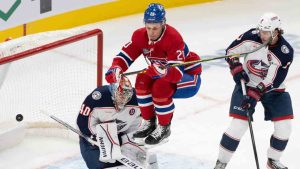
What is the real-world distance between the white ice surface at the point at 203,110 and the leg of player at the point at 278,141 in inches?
13.3

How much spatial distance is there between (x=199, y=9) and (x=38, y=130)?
3579 millimetres

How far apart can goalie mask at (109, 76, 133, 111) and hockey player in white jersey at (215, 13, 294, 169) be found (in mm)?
630

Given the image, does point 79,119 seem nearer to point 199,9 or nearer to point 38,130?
point 38,130

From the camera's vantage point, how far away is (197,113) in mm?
5332

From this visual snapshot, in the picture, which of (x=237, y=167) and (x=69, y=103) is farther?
(x=69, y=103)

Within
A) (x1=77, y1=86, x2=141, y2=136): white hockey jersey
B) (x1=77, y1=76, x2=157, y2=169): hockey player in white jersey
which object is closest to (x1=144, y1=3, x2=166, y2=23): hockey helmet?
(x1=77, y1=76, x2=157, y2=169): hockey player in white jersey

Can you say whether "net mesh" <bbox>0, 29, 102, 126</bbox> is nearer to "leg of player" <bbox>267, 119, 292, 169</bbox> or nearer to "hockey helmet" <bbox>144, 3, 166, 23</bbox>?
"hockey helmet" <bbox>144, 3, 166, 23</bbox>

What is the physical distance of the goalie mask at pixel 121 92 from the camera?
3584mm

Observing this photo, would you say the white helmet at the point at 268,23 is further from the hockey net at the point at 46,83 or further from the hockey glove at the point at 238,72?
the hockey net at the point at 46,83

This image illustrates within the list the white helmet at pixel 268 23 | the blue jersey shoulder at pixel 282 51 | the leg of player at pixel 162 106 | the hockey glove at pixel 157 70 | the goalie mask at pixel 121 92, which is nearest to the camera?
the hockey glove at pixel 157 70

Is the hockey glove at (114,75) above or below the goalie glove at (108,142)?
above

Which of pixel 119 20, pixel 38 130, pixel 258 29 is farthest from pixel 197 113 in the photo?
pixel 119 20

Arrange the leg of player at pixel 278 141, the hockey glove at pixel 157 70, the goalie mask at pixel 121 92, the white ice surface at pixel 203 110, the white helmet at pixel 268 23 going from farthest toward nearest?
the white ice surface at pixel 203 110 → the leg of player at pixel 278 141 → the white helmet at pixel 268 23 → the goalie mask at pixel 121 92 → the hockey glove at pixel 157 70

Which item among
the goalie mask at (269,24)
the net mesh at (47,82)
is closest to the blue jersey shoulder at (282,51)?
the goalie mask at (269,24)
